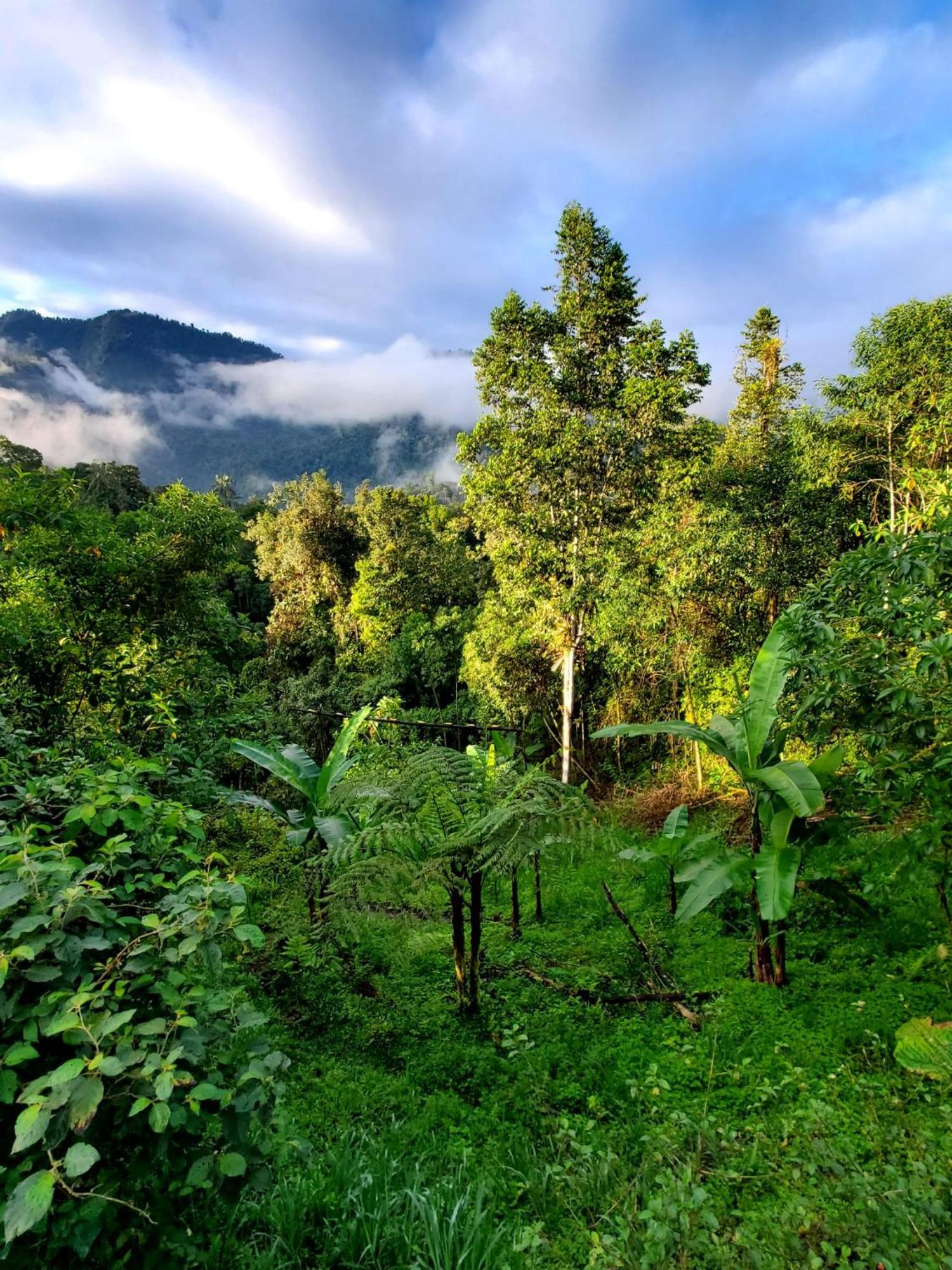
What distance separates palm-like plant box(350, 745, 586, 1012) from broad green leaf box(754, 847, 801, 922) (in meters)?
0.87

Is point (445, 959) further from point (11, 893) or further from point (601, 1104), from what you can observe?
point (11, 893)

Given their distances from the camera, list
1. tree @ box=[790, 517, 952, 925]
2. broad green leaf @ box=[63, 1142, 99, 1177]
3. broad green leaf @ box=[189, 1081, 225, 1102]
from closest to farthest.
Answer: broad green leaf @ box=[63, 1142, 99, 1177]
broad green leaf @ box=[189, 1081, 225, 1102]
tree @ box=[790, 517, 952, 925]

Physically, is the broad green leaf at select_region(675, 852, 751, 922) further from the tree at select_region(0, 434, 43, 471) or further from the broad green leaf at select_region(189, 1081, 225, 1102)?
the tree at select_region(0, 434, 43, 471)

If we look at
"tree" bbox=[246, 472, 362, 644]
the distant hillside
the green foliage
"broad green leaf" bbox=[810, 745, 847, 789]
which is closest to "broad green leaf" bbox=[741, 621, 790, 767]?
"broad green leaf" bbox=[810, 745, 847, 789]

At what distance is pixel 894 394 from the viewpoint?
346 inches

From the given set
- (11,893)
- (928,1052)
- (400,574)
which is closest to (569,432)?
(928,1052)

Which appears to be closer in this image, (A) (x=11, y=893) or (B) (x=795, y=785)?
(A) (x=11, y=893)

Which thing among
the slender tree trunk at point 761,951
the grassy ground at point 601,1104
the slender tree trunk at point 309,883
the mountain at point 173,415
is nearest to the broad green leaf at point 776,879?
the slender tree trunk at point 761,951

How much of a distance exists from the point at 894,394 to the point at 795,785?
869 cm

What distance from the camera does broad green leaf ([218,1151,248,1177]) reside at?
1022 millimetres

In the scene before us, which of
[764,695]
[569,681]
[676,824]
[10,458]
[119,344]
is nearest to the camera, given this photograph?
[764,695]

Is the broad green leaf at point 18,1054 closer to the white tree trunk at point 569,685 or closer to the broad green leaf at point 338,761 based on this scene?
the broad green leaf at point 338,761

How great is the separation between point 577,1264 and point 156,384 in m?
213

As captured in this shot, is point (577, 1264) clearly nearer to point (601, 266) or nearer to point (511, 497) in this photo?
point (511, 497)
